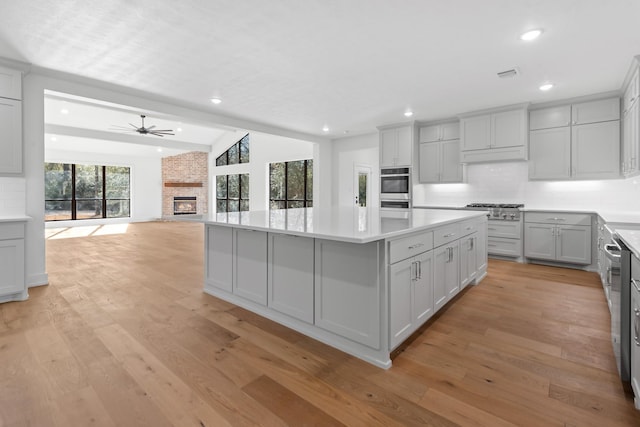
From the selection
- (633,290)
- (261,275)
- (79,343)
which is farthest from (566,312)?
(79,343)

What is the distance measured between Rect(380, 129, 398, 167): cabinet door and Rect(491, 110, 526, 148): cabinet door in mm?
1789

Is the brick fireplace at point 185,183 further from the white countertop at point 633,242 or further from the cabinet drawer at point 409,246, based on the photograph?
the white countertop at point 633,242

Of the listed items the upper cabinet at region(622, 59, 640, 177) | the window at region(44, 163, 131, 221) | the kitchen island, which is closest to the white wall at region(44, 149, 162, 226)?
the window at region(44, 163, 131, 221)

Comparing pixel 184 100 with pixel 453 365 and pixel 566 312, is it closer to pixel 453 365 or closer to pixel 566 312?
pixel 453 365

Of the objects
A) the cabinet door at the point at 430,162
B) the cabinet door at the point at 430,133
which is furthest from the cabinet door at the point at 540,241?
the cabinet door at the point at 430,133

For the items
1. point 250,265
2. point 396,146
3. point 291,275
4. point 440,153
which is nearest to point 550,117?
point 440,153

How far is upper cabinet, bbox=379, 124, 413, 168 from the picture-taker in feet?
20.2

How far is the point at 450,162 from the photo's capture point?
5863mm

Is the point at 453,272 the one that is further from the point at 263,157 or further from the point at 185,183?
the point at 185,183

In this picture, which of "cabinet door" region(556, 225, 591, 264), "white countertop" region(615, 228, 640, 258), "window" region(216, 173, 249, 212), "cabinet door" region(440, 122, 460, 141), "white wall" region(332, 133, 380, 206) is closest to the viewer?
"white countertop" region(615, 228, 640, 258)

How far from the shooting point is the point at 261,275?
8.79ft

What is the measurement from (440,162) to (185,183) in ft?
32.3

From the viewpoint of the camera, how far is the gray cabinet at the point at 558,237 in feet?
14.2

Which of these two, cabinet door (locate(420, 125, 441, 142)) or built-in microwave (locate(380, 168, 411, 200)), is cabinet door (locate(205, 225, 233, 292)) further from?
cabinet door (locate(420, 125, 441, 142))
